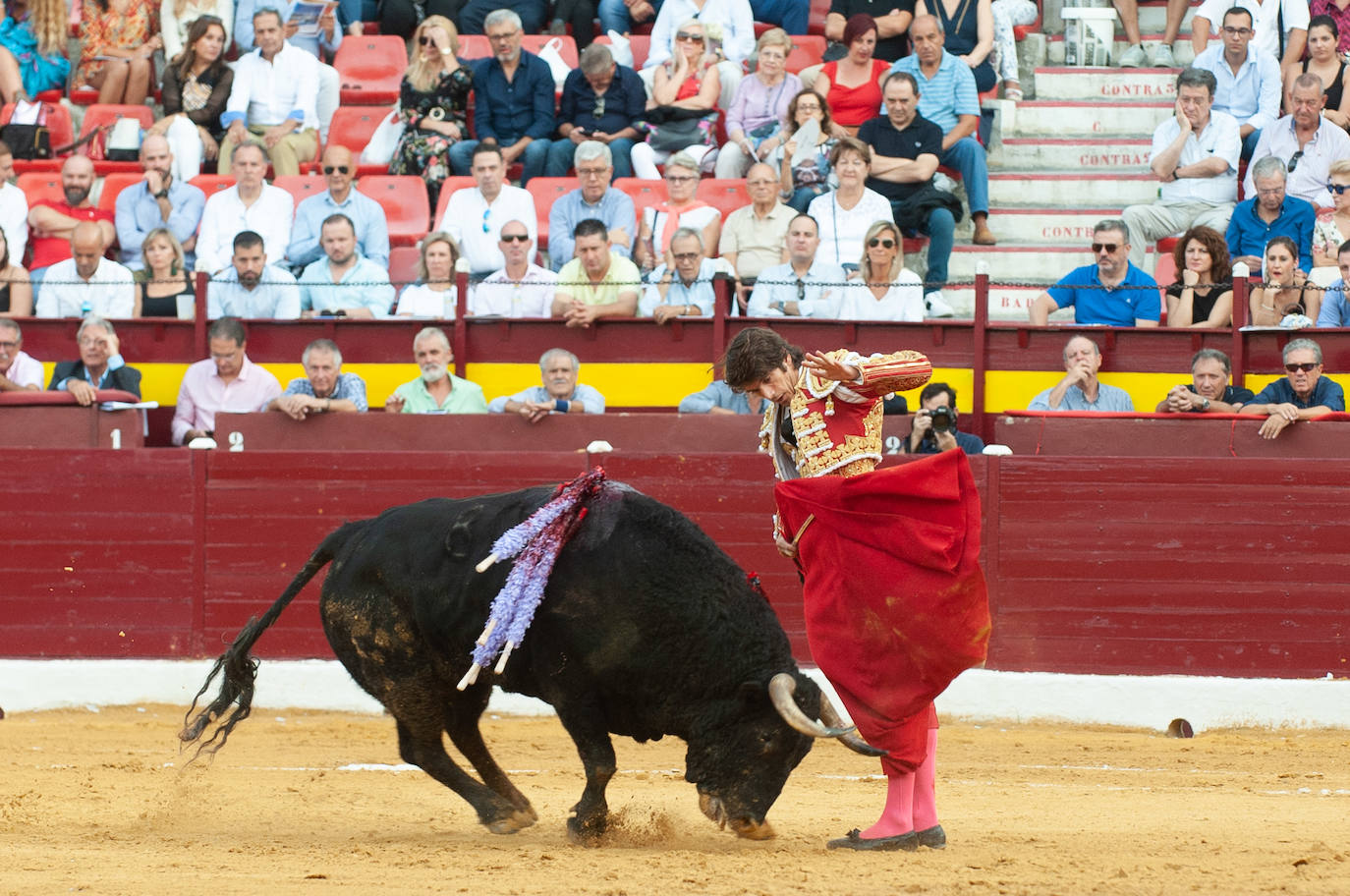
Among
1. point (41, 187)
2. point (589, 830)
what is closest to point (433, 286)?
point (41, 187)

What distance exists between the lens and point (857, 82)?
1016 centimetres

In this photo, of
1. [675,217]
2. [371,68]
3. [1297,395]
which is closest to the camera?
[1297,395]

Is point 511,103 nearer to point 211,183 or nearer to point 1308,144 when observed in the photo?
point 211,183

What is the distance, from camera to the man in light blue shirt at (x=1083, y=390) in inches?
317

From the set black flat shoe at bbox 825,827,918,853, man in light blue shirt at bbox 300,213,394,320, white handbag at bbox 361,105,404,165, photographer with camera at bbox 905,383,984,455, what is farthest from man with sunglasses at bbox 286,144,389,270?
black flat shoe at bbox 825,827,918,853

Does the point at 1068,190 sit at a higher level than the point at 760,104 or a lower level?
lower

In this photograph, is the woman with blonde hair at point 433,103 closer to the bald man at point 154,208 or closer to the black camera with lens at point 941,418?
the bald man at point 154,208

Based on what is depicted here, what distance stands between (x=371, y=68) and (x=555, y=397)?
13.2 ft

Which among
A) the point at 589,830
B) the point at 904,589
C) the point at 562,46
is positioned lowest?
the point at 589,830

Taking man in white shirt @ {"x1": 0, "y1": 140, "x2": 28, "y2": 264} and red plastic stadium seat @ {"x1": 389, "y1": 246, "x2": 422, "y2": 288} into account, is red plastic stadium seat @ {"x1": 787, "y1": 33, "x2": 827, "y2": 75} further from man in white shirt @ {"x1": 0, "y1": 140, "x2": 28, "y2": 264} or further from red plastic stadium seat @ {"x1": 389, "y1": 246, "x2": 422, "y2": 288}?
man in white shirt @ {"x1": 0, "y1": 140, "x2": 28, "y2": 264}

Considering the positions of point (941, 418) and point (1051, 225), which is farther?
point (1051, 225)

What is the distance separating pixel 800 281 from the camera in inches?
334

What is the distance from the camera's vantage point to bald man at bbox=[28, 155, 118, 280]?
33.1ft

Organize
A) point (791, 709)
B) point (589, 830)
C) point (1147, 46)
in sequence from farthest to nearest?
1. point (1147, 46)
2. point (589, 830)
3. point (791, 709)
